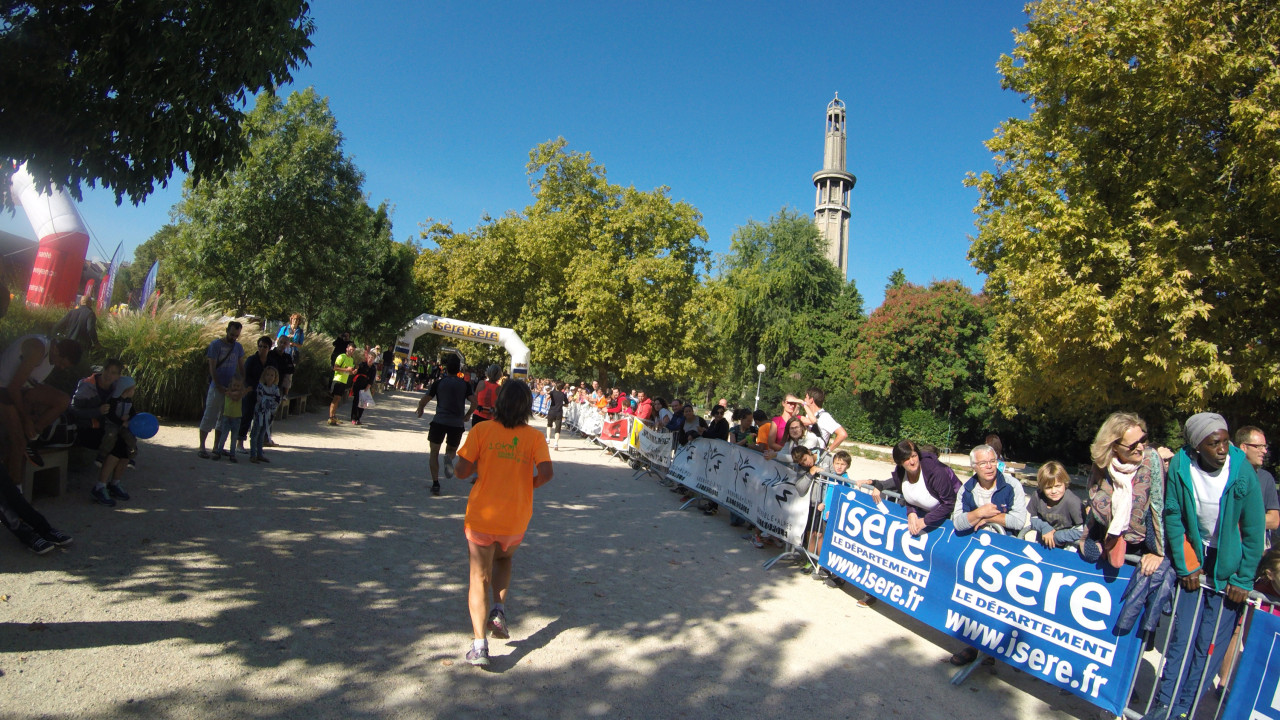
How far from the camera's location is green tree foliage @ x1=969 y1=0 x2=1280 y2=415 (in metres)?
10.5

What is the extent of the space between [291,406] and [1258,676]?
1671cm

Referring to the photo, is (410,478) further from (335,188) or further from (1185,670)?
(335,188)

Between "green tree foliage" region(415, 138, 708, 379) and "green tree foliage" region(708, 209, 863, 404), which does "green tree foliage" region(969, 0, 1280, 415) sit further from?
"green tree foliage" region(708, 209, 863, 404)

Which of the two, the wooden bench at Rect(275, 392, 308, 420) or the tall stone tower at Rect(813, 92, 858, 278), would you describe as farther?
the tall stone tower at Rect(813, 92, 858, 278)

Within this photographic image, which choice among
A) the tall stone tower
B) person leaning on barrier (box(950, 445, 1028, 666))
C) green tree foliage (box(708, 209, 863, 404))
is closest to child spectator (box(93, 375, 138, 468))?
person leaning on barrier (box(950, 445, 1028, 666))

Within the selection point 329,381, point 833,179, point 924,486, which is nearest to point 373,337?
point 329,381

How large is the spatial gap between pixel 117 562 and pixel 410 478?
476cm

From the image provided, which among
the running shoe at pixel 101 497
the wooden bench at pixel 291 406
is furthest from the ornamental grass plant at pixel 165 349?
the running shoe at pixel 101 497

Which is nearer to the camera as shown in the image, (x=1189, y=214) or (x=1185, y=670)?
(x=1185, y=670)

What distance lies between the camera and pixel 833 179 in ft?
327

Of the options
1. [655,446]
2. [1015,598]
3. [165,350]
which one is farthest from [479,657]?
[655,446]

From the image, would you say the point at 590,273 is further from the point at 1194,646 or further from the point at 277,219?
the point at 1194,646

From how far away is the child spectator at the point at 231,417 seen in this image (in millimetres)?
8688

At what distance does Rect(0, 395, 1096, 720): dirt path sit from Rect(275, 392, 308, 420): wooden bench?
22.9ft
